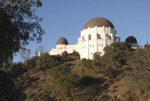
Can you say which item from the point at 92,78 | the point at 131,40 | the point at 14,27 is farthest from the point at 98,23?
the point at 14,27

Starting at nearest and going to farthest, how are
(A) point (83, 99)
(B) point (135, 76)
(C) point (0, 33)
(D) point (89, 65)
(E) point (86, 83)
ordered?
(C) point (0, 33) → (A) point (83, 99) → (B) point (135, 76) → (E) point (86, 83) → (D) point (89, 65)

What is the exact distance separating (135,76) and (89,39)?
82.0ft

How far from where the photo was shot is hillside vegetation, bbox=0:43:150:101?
104ft

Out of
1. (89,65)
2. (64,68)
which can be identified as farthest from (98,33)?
Result: (64,68)

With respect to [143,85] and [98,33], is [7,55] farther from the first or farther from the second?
[98,33]

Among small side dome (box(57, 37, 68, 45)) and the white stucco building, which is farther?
small side dome (box(57, 37, 68, 45))

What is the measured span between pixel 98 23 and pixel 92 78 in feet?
62.6

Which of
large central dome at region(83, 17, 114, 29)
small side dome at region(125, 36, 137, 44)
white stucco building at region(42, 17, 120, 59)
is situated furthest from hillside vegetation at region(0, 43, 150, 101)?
small side dome at region(125, 36, 137, 44)

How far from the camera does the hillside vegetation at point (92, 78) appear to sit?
31.7 meters

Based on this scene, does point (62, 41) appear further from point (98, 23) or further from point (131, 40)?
point (131, 40)

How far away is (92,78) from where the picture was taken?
44469mm

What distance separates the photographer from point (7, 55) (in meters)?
13.6

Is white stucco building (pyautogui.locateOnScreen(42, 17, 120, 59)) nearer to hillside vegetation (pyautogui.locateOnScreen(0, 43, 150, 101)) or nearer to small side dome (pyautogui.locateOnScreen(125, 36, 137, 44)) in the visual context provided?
hillside vegetation (pyautogui.locateOnScreen(0, 43, 150, 101))

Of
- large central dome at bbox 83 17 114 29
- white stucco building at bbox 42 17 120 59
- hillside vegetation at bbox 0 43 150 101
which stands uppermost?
large central dome at bbox 83 17 114 29
